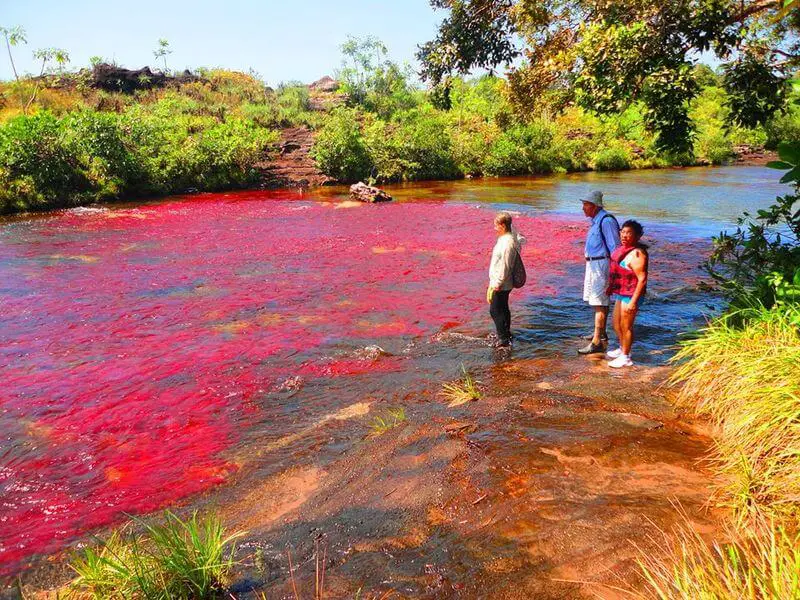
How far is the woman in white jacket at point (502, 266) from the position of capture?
24.1 ft

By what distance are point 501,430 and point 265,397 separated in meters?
3.17

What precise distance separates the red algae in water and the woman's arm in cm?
320

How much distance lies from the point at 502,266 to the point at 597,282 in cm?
125

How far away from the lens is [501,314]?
771 cm

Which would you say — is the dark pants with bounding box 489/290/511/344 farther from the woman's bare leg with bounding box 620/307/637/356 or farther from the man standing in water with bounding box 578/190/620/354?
the woman's bare leg with bounding box 620/307/637/356

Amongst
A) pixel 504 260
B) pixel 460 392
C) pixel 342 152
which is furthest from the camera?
pixel 342 152

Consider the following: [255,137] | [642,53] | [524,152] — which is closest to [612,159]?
[524,152]

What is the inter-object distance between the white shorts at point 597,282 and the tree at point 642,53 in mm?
2035

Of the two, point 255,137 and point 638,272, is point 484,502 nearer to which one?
point 638,272

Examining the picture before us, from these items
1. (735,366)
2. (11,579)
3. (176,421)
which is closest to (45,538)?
(11,579)

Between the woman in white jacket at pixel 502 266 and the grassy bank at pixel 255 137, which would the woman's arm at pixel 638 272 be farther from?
the grassy bank at pixel 255 137

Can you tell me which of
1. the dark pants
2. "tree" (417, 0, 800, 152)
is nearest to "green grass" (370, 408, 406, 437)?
the dark pants

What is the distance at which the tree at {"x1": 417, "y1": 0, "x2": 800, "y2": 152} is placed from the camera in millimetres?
6852

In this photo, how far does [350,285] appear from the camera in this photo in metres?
12.1
